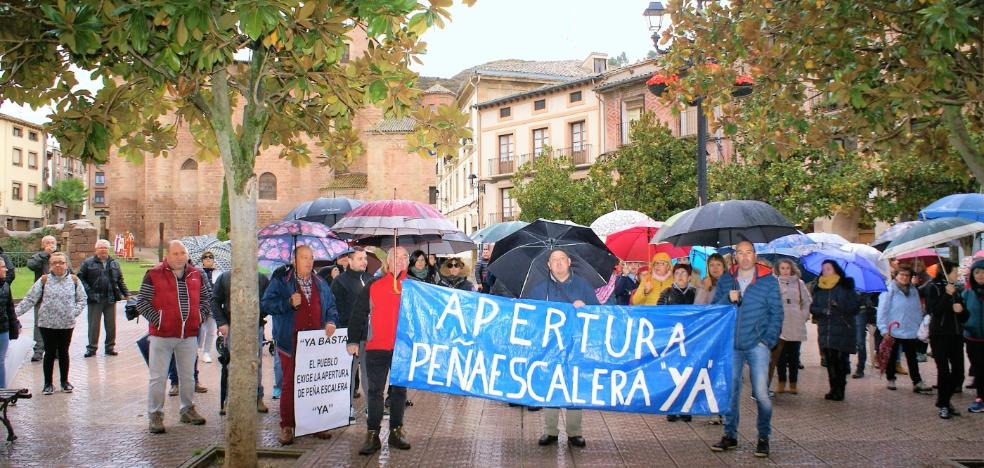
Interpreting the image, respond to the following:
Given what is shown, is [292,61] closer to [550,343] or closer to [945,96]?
[550,343]

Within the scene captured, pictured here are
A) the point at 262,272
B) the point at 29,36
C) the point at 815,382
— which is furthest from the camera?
the point at 815,382

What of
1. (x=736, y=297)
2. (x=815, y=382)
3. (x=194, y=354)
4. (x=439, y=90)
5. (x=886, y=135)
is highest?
(x=439, y=90)

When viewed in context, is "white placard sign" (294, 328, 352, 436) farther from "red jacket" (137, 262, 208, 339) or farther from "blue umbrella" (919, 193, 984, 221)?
"blue umbrella" (919, 193, 984, 221)

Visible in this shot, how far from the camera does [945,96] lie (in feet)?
25.2

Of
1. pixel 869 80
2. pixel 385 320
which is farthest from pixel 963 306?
pixel 385 320

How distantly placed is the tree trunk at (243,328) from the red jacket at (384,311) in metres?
1.04

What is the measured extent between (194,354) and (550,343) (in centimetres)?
393

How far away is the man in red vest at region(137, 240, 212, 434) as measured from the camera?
7961 mm

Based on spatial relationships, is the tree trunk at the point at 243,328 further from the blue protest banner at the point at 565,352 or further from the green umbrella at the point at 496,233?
the green umbrella at the point at 496,233

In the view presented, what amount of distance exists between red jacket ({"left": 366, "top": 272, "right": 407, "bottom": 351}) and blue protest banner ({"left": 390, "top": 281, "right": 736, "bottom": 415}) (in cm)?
18

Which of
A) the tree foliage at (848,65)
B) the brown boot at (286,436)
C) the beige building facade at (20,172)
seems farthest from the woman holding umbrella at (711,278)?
the beige building facade at (20,172)

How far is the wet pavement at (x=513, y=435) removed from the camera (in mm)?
6926

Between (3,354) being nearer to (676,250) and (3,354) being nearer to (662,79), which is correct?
(662,79)

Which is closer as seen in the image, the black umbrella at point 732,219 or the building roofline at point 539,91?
the black umbrella at point 732,219
